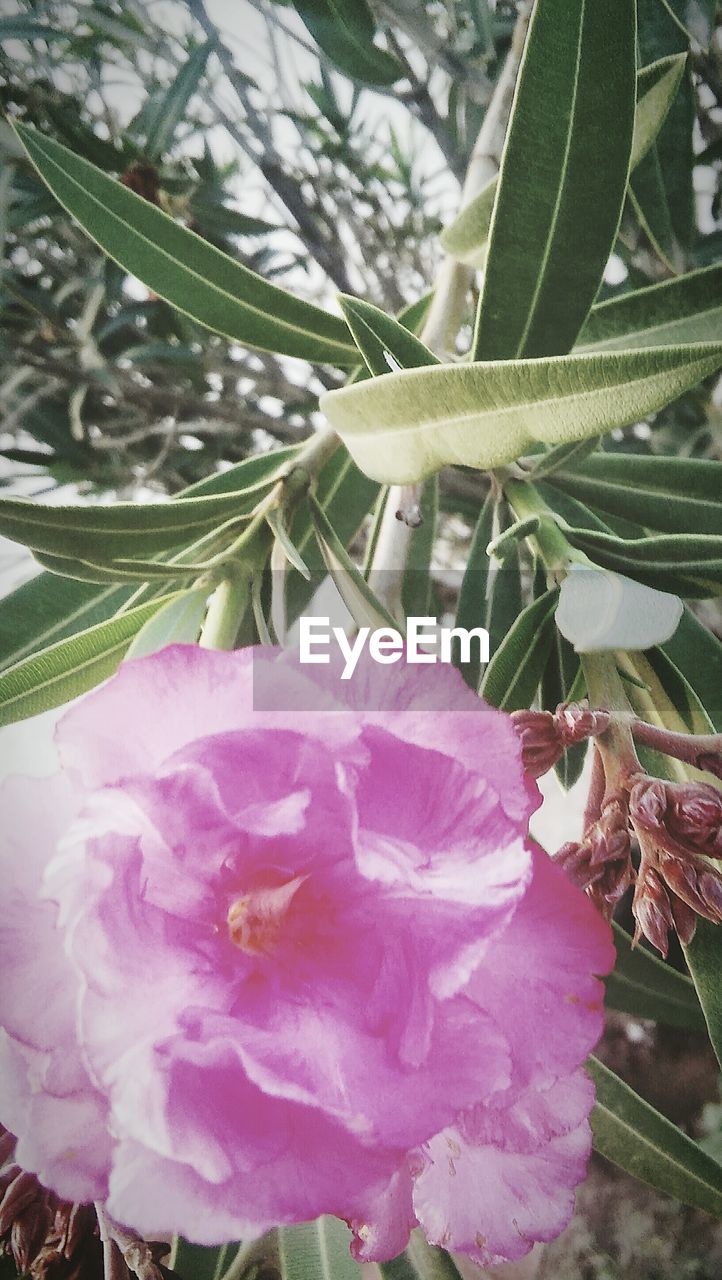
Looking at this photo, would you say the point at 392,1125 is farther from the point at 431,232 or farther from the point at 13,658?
the point at 431,232

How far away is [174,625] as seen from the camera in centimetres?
40

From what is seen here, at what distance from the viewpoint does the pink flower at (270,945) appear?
26 cm

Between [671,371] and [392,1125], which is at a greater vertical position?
[671,371]

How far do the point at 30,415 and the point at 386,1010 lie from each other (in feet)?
3.77

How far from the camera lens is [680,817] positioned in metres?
0.32

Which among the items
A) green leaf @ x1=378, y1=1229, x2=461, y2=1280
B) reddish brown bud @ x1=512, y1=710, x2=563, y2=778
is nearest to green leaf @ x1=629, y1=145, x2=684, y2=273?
reddish brown bud @ x1=512, y1=710, x2=563, y2=778

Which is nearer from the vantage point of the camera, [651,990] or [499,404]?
[499,404]

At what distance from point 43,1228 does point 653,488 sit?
61 centimetres

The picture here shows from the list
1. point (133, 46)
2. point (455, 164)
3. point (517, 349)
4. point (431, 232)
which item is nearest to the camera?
point (517, 349)

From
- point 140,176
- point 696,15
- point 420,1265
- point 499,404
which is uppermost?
point 696,15

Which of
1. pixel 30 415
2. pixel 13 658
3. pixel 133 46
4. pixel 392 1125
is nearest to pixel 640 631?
pixel 392 1125

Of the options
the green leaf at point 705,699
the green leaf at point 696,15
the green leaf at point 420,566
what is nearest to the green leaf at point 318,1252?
the green leaf at point 705,699

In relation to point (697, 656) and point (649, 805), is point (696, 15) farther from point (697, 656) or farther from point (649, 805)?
point (649, 805)

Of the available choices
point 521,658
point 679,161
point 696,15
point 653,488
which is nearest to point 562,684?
point 521,658
